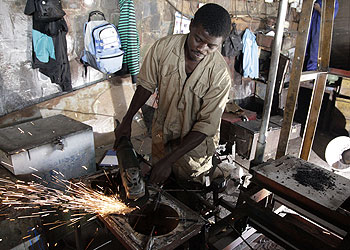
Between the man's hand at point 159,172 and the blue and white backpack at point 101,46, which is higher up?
the blue and white backpack at point 101,46

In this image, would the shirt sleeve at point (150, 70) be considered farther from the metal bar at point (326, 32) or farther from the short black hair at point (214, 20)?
the metal bar at point (326, 32)

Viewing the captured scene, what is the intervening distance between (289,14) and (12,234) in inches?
350

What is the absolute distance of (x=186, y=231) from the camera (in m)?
1.73

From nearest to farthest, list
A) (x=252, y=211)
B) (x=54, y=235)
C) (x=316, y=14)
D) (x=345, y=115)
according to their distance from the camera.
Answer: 1. (x=252, y=211)
2. (x=54, y=235)
3. (x=316, y=14)
4. (x=345, y=115)

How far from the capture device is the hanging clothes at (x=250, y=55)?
749 centimetres

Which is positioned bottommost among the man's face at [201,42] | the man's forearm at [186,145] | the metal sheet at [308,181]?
the metal sheet at [308,181]

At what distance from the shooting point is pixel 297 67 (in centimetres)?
259

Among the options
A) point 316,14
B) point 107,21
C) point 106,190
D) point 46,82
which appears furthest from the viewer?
point 316,14

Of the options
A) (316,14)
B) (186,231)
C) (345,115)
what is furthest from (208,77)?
(345,115)

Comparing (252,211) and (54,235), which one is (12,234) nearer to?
(54,235)

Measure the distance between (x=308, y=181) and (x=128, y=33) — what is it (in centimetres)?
404

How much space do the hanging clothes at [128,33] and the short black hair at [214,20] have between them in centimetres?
311

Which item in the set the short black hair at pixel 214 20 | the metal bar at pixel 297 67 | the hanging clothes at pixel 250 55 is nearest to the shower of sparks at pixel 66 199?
the short black hair at pixel 214 20

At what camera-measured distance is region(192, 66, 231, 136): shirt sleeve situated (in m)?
2.31
